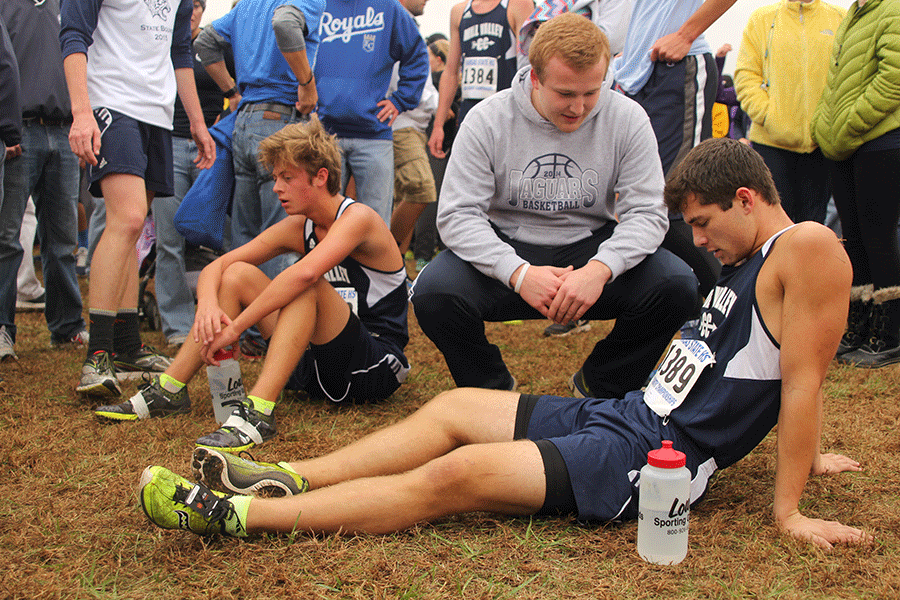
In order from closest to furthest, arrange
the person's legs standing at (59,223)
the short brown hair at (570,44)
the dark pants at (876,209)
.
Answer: the short brown hair at (570,44), the dark pants at (876,209), the person's legs standing at (59,223)

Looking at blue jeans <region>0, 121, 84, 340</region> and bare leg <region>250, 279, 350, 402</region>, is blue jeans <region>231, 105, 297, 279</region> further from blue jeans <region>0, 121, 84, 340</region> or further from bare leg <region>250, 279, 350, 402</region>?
bare leg <region>250, 279, 350, 402</region>

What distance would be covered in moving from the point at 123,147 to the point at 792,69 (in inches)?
139

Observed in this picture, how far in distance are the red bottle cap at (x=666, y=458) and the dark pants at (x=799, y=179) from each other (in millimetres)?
2835

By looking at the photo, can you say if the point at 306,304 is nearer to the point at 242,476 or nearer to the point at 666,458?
the point at 242,476

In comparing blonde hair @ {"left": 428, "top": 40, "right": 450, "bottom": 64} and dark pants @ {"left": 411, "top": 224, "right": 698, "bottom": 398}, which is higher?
blonde hair @ {"left": 428, "top": 40, "right": 450, "bottom": 64}

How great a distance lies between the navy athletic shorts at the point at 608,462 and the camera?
72.4 inches

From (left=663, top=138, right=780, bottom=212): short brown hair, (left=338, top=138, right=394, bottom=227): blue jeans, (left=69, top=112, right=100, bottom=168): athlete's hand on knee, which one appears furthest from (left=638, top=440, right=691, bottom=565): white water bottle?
(left=338, top=138, right=394, bottom=227): blue jeans

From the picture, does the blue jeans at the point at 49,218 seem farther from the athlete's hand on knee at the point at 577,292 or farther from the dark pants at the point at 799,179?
the dark pants at the point at 799,179

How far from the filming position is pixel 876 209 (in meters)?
3.64

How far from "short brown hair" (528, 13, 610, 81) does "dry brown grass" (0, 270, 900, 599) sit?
148 centimetres

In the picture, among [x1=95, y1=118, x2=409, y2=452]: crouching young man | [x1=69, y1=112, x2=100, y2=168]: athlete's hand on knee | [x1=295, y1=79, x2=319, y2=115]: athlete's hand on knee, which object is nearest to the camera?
[x1=95, y1=118, x2=409, y2=452]: crouching young man

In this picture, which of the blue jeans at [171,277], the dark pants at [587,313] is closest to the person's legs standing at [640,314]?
the dark pants at [587,313]

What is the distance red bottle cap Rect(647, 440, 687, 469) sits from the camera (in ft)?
5.50

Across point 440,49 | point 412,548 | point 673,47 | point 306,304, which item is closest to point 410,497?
point 412,548
